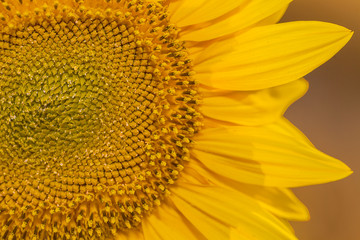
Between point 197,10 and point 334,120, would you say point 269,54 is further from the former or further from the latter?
point 334,120

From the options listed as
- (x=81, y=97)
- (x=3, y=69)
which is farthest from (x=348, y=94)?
(x=3, y=69)

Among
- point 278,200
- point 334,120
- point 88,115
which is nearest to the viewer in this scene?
point 88,115

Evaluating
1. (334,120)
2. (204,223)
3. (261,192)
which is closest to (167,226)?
(204,223)

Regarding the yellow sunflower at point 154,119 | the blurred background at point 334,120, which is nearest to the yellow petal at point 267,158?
the yellow sunflower at point 154,119

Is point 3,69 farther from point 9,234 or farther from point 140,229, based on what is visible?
point 140,229

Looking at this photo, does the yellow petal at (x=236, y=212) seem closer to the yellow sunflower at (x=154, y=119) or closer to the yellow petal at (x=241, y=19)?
the yellow sunflower at (x=154, y=119)

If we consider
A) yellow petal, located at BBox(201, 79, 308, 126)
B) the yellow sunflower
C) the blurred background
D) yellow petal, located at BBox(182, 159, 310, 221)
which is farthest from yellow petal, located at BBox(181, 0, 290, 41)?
A: the blurred background
